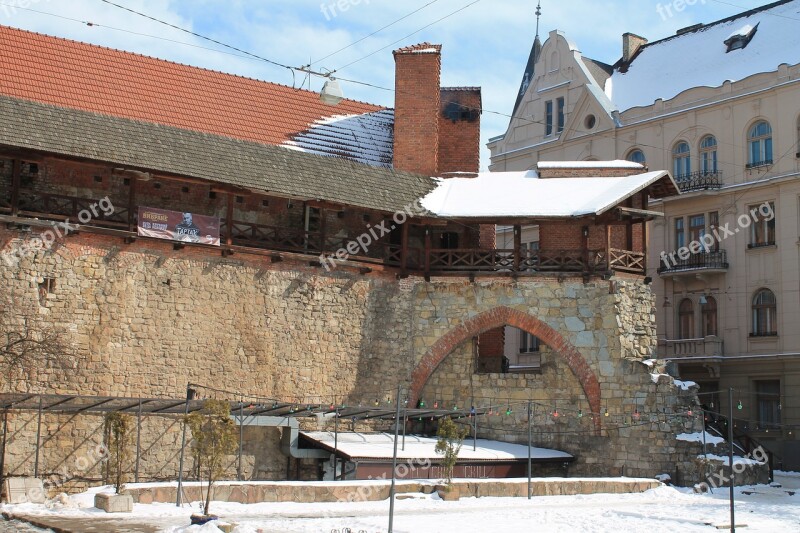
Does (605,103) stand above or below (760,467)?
above

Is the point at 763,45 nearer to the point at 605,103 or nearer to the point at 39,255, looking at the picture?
the point at 605,103

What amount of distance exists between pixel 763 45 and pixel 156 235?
21.5 meters

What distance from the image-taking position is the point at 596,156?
124 ft

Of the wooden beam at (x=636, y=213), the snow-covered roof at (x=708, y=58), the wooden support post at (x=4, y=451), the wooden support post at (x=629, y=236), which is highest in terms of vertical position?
the snow-covered roof at (x=708, y=58)

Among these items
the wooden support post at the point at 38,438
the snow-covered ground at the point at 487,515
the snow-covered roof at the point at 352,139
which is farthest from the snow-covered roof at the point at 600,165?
the wooden support post at the point at 38,438

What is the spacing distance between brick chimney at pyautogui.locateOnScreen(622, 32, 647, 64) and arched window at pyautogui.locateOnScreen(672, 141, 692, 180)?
5714 millimetres

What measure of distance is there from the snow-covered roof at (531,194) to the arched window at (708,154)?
7388mm

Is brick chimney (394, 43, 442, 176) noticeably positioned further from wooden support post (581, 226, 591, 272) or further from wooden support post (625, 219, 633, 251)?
wooden support post (625, 219, 633, 251)

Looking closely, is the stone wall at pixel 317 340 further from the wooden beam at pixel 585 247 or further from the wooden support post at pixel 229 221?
the wooden support post at pixel 229 221

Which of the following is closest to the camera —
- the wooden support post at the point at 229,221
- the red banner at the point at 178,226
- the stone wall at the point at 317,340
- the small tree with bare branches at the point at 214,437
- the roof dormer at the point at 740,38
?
the small tree with bare branches at the point at 214,437


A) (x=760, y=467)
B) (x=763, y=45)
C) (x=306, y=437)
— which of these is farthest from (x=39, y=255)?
(x=763, y=45)

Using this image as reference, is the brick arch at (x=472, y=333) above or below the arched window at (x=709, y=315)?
below

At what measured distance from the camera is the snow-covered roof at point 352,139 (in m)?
28.7

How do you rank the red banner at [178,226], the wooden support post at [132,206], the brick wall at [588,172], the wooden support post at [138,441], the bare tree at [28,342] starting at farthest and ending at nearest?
the brick wall at [588,172], the red banner at [178,226], the wooden support post at [132,206], the bare tree at [28,342], the wooden support post at [138,441]
